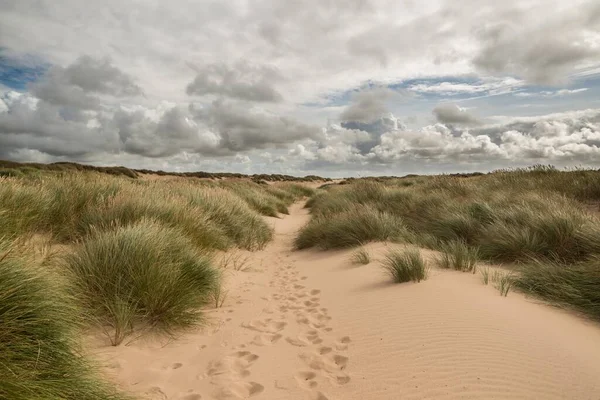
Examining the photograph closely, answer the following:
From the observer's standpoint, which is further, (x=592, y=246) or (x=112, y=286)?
(x=592, y=246)

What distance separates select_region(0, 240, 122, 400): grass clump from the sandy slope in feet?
1.88

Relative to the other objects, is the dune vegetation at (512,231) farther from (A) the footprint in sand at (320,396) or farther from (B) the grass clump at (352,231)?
(A) the footprint in sand at (320,396)

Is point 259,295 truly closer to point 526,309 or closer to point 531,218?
point 526,309

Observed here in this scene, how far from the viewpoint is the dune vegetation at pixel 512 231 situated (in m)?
4.68

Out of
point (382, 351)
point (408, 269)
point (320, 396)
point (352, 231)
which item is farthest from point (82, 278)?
point (352, 231)

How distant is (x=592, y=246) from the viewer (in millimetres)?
5664

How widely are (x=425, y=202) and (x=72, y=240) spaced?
10086 millimetres

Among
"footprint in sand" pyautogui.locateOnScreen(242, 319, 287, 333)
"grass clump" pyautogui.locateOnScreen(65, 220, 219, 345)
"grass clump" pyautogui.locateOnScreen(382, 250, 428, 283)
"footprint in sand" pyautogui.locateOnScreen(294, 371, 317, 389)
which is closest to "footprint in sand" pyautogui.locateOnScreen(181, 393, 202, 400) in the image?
"footprint in sand" pyautogui.locateOnScreen(294, 371, 317, 389)

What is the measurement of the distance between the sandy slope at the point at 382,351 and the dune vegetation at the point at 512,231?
2.21ft

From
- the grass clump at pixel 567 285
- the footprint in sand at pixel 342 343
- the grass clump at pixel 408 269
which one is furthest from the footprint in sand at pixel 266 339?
the grass clump at pixel 567 285

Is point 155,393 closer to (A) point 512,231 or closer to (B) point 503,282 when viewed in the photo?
(B) point 503,282

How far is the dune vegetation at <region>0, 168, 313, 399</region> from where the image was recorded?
7.06ft

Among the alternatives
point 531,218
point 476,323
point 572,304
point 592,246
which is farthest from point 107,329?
point 531,218

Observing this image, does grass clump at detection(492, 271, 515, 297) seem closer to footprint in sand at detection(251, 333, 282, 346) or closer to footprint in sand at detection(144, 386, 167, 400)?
footprint in sand at detection(251, 333, 282, 346)
